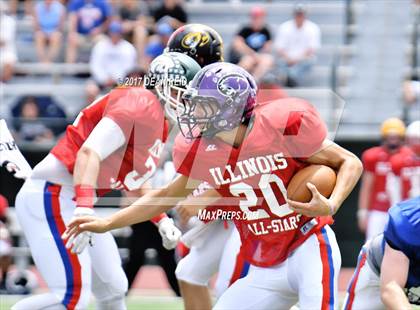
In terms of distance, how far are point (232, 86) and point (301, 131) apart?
1.14 feet

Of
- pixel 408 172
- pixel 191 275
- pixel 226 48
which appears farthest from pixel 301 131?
pixel 226 48

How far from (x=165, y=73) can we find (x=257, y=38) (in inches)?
209

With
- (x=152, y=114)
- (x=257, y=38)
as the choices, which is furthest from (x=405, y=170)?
(x=152, y=114)

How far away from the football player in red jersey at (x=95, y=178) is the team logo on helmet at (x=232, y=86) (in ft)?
2.13

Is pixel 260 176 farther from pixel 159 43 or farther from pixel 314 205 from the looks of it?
pixel 159 43

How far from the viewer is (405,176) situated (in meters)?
8.88

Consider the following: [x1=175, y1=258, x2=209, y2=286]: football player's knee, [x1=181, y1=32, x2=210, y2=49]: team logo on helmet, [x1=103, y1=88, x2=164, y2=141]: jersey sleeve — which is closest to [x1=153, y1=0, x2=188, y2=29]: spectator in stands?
[x1=181, y1=32, x2=210, y2=49]: team logo on helmet

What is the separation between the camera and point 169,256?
7504mm

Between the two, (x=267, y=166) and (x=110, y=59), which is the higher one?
(x=267, y=166)

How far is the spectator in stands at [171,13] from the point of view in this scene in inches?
418

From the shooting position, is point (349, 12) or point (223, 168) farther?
point (349, 12)

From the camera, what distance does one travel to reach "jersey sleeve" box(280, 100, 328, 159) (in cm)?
445

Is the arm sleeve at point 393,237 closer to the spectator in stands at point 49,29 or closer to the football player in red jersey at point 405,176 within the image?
the football player in red jersey at point 405,176

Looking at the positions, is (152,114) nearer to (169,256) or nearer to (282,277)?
(282,277)
